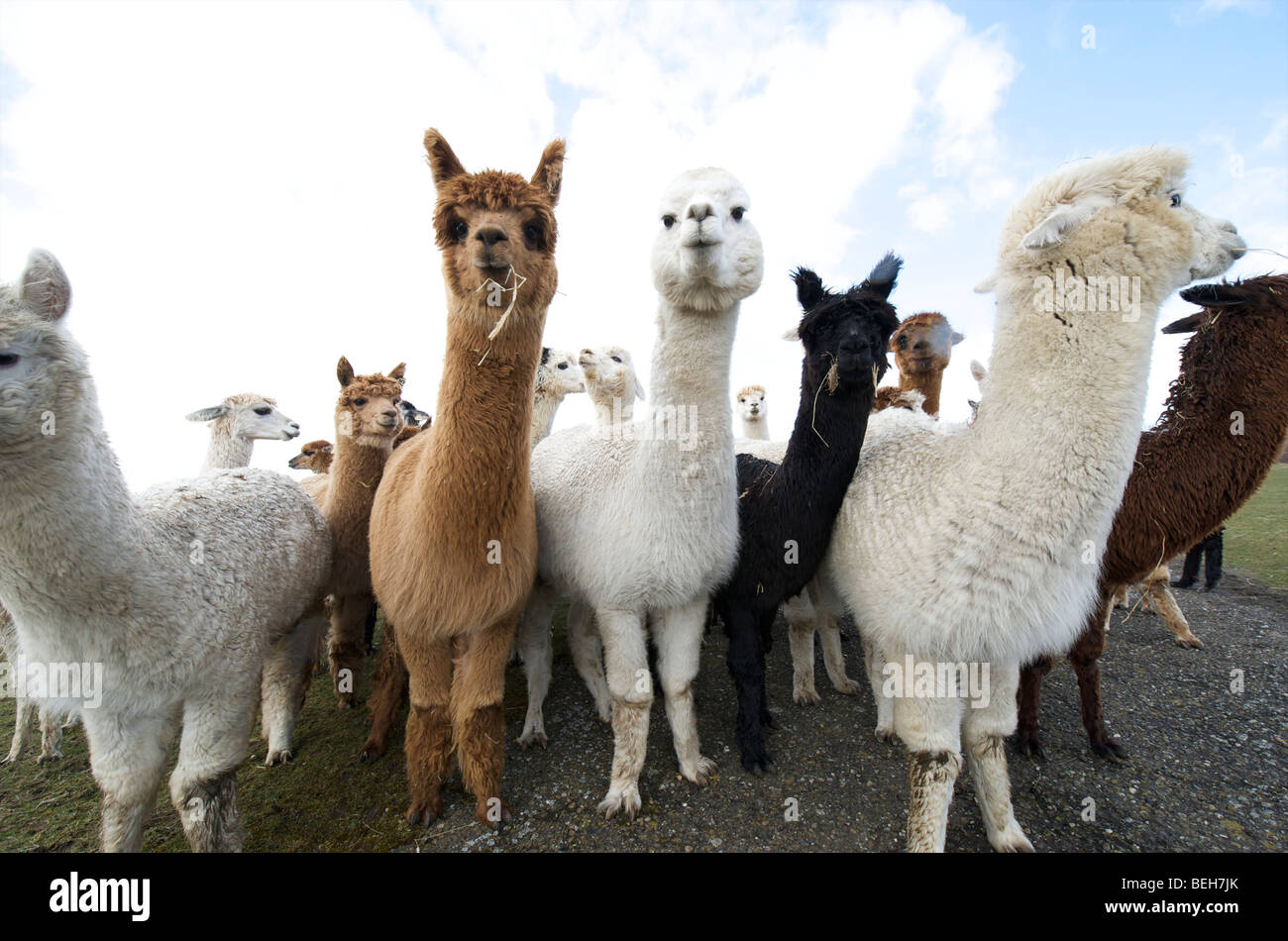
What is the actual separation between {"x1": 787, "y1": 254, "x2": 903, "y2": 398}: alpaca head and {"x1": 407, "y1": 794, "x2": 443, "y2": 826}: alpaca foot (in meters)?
3.62

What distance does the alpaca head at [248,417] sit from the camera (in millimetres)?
5750

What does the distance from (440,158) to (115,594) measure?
251 centimetres

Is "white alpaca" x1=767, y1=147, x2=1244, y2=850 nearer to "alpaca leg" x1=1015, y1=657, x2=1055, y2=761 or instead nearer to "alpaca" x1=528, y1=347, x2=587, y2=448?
"alpaca leg" x1=1015, y1=657, x2=1055, y2=761

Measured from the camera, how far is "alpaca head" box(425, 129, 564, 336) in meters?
2.39

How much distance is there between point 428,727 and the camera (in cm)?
320

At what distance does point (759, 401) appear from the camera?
26.8 ft

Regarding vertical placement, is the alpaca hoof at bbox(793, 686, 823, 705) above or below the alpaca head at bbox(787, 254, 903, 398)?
below

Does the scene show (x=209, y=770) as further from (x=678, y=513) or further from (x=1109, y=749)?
(x=1109, y=749)

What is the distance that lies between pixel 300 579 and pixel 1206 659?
8856mm

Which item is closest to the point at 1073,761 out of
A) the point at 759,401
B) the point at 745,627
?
the point at 745,627

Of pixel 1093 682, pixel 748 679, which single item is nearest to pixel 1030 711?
pixel 1093 682

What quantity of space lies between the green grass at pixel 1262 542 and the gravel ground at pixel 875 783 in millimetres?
5537

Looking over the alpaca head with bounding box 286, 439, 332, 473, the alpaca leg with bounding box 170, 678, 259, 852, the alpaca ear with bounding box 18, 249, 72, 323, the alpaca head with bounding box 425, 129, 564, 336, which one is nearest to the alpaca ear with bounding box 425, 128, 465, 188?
the alpaca head with bounding box 425, 129, 564, 336
